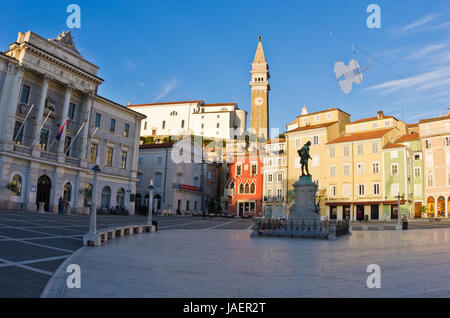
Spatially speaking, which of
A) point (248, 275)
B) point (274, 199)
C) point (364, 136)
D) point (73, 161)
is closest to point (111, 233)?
point (248, 275)

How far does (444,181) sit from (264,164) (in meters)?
27.4

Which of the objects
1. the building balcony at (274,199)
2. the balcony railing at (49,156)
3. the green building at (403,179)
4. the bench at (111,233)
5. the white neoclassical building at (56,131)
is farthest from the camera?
the building balcony at (274,199)

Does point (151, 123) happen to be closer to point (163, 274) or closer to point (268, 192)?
point (268, 192)

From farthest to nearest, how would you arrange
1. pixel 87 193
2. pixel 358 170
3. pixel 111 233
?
pixel 358 170
pixel 87 193
pixel 111 233

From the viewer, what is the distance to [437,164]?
46781 millimetres

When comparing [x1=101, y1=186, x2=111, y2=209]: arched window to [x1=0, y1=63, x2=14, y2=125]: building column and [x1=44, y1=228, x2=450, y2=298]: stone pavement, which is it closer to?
[x1=0, y1=63, x2=14, y2=125]: building column

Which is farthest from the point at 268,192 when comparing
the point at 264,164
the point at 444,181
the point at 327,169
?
the point at 444,181

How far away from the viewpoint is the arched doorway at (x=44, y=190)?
3388 centimetres

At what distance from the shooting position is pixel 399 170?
47094 mm

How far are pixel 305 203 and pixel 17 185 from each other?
88.3 feet

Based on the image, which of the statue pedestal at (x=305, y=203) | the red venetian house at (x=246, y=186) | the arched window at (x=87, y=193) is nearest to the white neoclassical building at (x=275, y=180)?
the red venetian house at (x=246, y=186)

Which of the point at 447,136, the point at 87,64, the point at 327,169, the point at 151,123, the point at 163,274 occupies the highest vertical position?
the point at 151,123

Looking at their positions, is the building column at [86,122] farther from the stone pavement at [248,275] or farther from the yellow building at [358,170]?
the yellow building at [358,170]

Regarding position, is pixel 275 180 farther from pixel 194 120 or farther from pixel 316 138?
pixel 194 120
